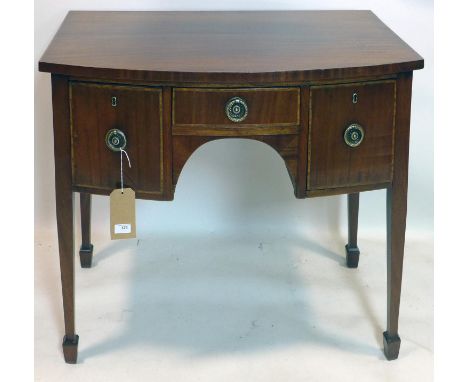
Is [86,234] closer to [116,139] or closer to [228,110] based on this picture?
[116,139]

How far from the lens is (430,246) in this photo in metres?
2.52

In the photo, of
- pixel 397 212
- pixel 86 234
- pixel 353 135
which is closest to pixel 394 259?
pixel 397 212

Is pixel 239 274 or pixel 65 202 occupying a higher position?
pixel 65 202

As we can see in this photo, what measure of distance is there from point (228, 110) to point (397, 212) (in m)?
0.42

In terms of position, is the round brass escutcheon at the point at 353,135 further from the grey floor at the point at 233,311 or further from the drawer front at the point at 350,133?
the grey floor at the point at 233,311

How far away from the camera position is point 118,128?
1.83 metres

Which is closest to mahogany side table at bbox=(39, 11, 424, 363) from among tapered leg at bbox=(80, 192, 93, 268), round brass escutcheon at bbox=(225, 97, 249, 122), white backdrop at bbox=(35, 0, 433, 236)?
round brass escutcheon at bbox=(225, 97, 249, 122)

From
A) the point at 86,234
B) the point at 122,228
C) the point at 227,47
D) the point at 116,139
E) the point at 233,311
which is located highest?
the point at 227,47

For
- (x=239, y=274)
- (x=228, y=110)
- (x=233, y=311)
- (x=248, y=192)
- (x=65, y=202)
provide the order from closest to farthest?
(x=228, y=110)
(x=65, y=202)
(x=233, y=311)
(x=239, y=274)
(x=248, y=192)

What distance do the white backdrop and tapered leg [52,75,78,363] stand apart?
0.57 metres

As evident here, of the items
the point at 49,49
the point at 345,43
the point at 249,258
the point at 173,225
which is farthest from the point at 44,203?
the point at 345,43

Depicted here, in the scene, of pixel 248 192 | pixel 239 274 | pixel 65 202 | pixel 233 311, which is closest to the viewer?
pixel 65 202

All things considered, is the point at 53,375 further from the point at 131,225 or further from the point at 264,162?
the point at 264,162

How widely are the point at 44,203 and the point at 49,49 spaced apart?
73 cm
